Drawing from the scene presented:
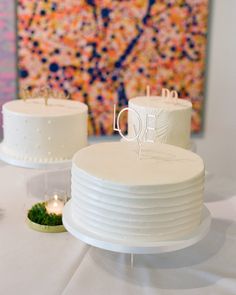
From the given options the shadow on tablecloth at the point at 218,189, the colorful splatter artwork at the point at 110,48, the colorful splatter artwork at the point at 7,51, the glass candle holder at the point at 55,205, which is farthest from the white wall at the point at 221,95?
the glass candle holder at the point at 55,205

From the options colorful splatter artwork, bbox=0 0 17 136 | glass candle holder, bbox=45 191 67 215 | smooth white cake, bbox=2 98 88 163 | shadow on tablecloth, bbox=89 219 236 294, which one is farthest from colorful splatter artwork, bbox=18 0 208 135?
shadow on tablecloth, bbox=89 219 236 294

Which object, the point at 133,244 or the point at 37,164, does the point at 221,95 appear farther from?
the point at 133,244

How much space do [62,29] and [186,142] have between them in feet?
4.24

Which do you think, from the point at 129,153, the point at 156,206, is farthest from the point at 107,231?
the point at 129,153

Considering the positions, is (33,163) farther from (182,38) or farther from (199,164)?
(182,38)

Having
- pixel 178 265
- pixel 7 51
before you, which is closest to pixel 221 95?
pixel 7 51

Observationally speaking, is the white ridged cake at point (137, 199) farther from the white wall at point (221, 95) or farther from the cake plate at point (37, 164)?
the white wall at point (221, 95)

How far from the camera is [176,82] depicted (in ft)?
9.72

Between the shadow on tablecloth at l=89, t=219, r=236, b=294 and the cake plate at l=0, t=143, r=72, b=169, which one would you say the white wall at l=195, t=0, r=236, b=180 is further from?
the shadow on tablecloth at l=89, t=219, r=236, b=294

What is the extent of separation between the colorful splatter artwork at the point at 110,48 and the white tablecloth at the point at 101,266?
4.83 feet

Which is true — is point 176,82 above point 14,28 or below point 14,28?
below

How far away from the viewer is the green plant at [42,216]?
1.40m

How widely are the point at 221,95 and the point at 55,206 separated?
1.83 meters

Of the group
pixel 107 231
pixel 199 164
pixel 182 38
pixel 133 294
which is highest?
pixel 182 38
